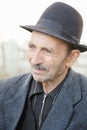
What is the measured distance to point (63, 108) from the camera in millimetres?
2492

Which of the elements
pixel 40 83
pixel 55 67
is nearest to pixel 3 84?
pixel 40 83

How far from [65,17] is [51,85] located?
527mm

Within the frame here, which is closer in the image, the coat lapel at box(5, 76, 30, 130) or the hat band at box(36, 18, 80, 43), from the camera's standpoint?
the hat band at box(36, 18, 80, 43)

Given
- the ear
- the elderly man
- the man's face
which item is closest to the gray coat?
the elderly man

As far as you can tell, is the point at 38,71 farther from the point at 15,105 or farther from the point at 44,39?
Answer: the point at 15,105

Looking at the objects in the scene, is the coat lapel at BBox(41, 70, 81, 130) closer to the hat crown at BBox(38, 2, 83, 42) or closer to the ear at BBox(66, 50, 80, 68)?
the ear at BBox(66, 50, 80, 68)

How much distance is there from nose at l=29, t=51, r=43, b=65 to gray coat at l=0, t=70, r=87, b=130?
1.09 feet

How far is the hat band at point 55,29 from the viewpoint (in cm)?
235

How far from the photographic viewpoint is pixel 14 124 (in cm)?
259

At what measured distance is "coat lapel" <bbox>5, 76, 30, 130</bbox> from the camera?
2.60m

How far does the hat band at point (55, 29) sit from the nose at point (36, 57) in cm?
16

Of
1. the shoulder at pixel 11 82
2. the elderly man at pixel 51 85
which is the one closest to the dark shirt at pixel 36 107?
the elderly man at pixel 51 85

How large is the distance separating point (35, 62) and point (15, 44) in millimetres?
3476

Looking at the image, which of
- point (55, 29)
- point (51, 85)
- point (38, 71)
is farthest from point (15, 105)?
point (55, 29)
